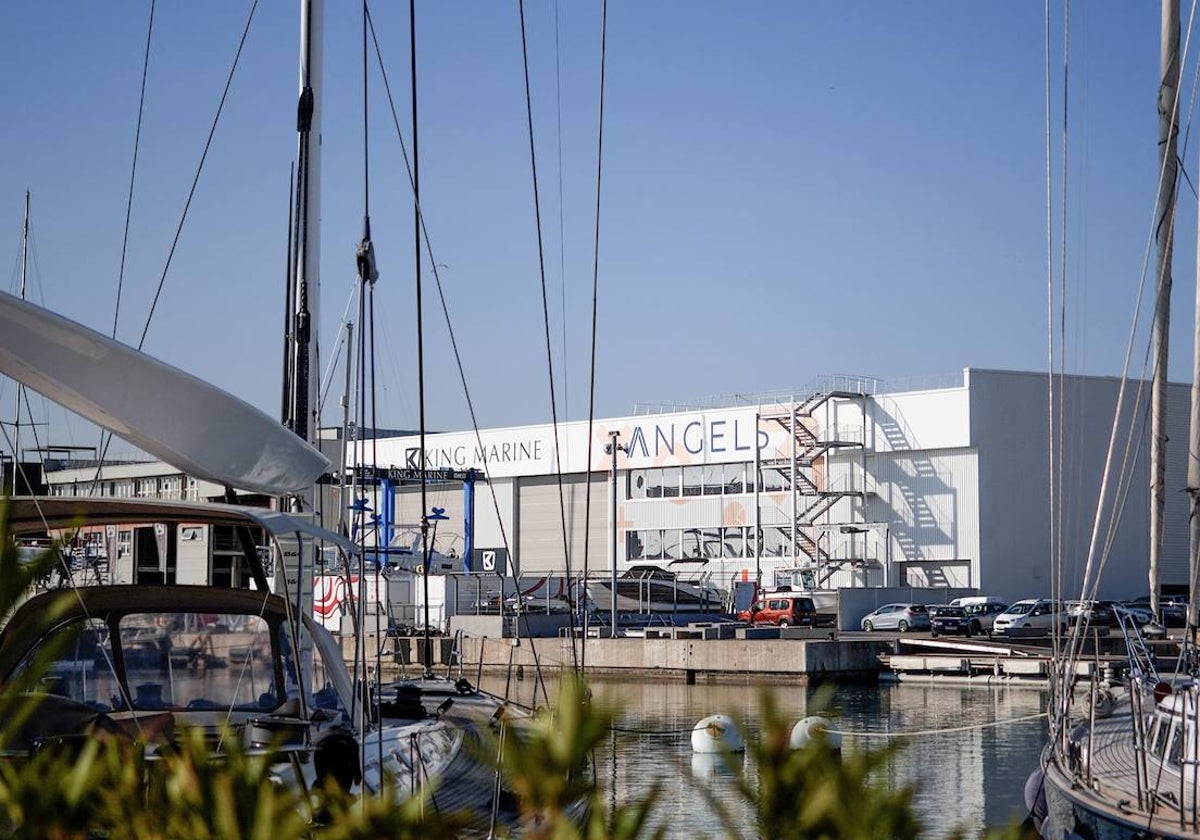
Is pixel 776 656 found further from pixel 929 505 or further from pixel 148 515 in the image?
pixel 148 515

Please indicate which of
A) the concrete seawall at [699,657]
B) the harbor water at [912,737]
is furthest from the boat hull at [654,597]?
the harbor water at [912,737]

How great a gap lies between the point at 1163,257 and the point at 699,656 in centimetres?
2435

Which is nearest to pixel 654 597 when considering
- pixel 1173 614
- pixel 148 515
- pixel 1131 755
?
pixel 1173 614

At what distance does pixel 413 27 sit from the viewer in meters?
6.48

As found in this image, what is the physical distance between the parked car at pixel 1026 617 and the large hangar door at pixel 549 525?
78.4ft

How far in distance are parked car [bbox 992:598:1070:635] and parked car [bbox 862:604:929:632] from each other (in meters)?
2.46

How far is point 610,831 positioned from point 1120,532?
64.6 meters

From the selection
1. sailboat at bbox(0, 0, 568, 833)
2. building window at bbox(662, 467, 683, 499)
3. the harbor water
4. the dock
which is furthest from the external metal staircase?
sailboat at bbox(0, 0, 568, 833)

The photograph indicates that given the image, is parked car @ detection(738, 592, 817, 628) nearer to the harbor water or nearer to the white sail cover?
the harbor water

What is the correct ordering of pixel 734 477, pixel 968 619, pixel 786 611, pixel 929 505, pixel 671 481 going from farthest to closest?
1. pixel 671 481
2. pixel 734 477
3. pixel 929 505
4. pixel 786 611
5. pixel 968 619

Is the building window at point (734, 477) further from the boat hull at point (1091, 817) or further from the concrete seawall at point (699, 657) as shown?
the boat hull at point (1091, 817)

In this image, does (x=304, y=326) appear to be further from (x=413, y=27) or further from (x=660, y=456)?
(x=660, y=456)

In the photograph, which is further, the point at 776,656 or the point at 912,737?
the point at 776,656

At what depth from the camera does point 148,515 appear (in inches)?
358
